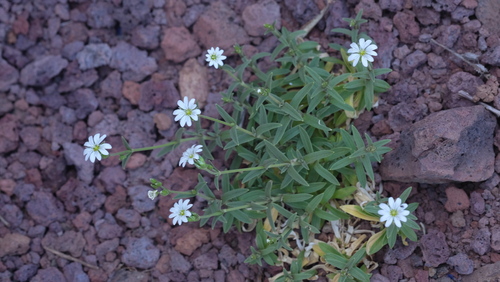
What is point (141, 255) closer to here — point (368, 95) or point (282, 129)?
point (282, 129)

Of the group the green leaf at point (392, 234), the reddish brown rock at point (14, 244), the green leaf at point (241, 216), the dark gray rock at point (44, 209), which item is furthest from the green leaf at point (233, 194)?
the reddish brown rock at point (14, 244)

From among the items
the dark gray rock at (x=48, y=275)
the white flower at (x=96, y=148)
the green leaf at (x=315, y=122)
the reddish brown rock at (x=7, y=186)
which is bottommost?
the dark gray rock at (x=48, y=275)

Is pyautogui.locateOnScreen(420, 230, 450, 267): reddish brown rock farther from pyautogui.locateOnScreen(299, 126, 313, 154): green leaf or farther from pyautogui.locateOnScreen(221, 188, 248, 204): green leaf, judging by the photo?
pyautogui.locateOnScreen(221, 188, 248, 204): green leaf

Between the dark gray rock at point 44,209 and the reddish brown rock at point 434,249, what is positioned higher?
the reddish brown rock at point 434,249

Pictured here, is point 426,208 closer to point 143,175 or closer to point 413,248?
point 413,248

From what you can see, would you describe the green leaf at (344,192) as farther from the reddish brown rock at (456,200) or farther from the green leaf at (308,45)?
the green leaf at (308,45)

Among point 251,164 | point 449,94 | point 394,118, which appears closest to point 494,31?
point 449,94

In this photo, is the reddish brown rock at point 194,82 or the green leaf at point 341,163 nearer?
the green leaf at point 341,163

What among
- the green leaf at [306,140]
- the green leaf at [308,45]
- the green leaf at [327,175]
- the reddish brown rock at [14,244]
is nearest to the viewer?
the green leaf at [327,175]

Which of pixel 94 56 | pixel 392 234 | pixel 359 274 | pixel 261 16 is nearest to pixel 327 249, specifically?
pixel 359 274
